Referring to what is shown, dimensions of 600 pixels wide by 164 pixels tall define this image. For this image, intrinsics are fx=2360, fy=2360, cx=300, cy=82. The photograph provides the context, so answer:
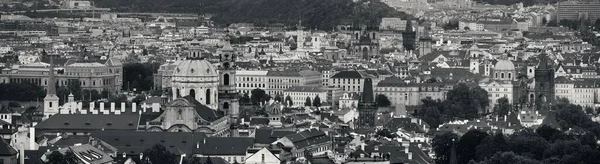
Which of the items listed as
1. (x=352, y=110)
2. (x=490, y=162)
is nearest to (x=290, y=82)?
(x=352, y=110)

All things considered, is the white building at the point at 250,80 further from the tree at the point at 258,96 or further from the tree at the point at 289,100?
the tree at the point at 289,100

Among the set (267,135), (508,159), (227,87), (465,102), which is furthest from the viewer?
(465,102)

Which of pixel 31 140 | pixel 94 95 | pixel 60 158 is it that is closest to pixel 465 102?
pixel 94 95

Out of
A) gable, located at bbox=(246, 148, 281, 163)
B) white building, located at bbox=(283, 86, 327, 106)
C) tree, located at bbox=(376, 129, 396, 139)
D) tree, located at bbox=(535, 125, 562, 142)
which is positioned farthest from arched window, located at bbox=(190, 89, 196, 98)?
white building, located at bbox=(283, 86, 327, 106)

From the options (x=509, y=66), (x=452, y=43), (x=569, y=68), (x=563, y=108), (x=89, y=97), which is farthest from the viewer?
(x=452, y=43)

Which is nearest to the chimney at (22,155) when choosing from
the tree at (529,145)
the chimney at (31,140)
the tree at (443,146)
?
the chimney at (31,140)

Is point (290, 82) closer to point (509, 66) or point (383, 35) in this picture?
point (509, 66)

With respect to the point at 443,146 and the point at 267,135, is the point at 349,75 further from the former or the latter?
the point at 267,135
